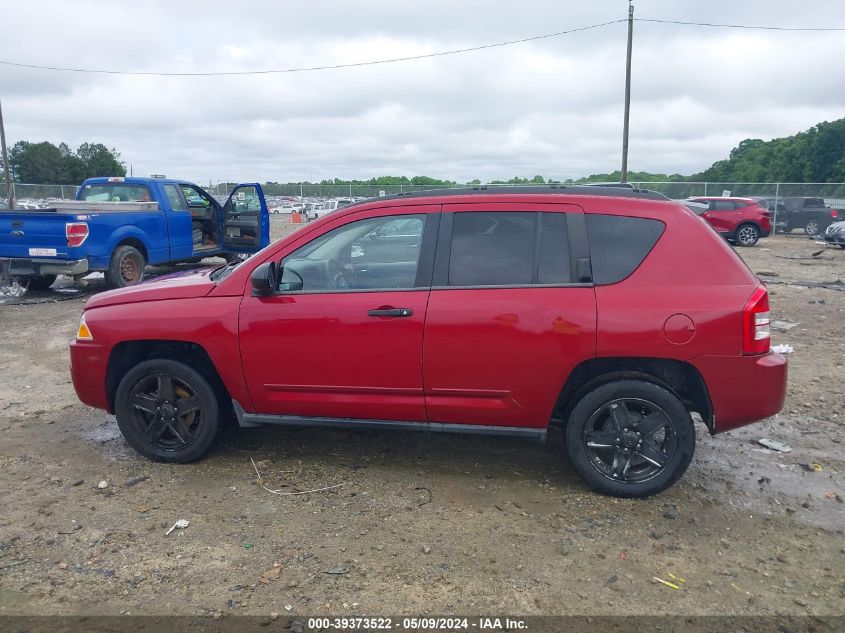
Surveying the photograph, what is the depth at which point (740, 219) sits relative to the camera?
2186 cm

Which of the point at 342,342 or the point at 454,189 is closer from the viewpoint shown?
the point at 342,342

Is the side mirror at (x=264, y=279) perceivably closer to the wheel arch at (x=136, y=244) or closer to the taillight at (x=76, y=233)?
the taillight at (x=76, y=233)

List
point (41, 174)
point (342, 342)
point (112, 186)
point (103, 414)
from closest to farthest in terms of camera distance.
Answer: point (342, 342), point (103, 414), point (112, 186), point (41, 174)

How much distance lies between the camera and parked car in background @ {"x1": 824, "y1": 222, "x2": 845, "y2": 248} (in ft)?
65.9

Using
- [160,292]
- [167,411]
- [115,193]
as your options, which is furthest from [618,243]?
[115,193]

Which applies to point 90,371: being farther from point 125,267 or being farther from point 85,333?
point 125,267

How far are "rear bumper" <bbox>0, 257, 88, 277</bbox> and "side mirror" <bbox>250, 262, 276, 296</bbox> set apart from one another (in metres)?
7.71

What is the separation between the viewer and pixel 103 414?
557cm

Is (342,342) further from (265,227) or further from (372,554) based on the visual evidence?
(265,227)

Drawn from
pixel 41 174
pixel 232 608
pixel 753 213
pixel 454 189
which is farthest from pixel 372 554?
pixel 41 174

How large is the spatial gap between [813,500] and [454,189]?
9.55ft

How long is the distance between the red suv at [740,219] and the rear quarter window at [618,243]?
19.5 metres

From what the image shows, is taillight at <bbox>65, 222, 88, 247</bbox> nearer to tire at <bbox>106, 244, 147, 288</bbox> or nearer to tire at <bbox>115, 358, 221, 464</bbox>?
tire at <bbox>106, 244, 147, 288</bbox>

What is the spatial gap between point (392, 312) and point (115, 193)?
1068 cm
